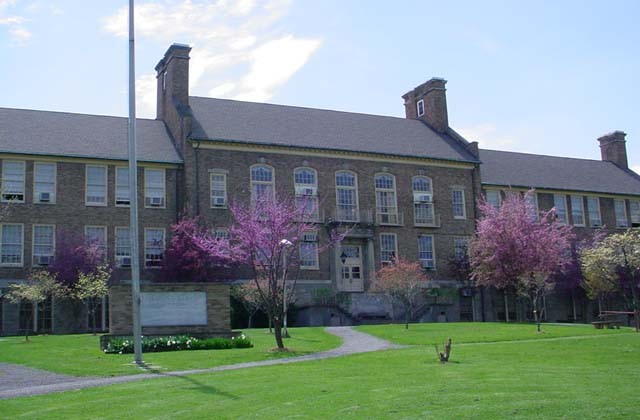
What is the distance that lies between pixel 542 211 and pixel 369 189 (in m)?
11.6

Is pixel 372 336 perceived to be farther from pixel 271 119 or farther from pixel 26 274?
pixel 271 119

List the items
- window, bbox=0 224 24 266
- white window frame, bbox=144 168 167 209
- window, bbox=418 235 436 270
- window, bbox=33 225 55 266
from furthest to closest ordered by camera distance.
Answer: window, bbox=418 235 436 270 < white window frame, bbox=144 168 167 209 < window, bbox=33 225 55 266 < window, bbox=0 224 24 266

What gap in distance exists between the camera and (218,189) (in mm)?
40969

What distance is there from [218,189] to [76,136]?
7876mm

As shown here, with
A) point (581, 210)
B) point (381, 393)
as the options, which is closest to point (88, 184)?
point (381, 393)

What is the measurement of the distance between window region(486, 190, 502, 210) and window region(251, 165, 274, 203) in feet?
49.4

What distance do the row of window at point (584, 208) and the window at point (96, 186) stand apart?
2364cm

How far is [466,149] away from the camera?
163ft

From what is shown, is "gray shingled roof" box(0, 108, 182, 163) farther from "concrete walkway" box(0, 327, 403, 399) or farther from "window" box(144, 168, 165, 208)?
"concrete walkway" box(0, 327, 403, 399)

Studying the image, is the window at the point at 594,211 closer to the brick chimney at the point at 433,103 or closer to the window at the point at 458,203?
the window at the point at 458,203

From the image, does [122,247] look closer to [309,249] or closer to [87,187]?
[87,187]

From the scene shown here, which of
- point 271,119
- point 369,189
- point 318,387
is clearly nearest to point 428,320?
point 369,189

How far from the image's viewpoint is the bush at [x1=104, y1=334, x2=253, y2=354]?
75.7ft

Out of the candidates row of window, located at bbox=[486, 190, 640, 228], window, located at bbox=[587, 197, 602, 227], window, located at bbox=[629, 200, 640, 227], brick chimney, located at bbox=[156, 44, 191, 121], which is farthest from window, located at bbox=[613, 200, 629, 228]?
brick chimney, located at bbox=[156, 44, 191, 121]
